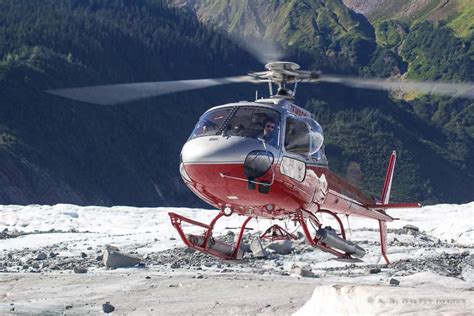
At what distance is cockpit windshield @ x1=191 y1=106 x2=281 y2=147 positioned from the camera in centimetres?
1344

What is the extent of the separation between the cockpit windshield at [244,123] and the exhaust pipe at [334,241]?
7.34ft

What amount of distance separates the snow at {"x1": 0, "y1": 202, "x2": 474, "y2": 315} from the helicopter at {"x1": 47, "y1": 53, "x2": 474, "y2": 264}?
819 mm

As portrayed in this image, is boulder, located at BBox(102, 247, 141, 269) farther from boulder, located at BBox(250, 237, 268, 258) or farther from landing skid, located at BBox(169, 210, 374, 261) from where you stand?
boulder, located at BBox(250, 237, 268, 258)

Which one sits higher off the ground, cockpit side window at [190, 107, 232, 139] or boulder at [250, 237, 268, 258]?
cockpit side window at [190, 107, 232, 139]

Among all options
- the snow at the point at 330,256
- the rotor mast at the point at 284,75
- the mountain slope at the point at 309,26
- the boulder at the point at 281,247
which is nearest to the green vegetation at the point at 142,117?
the mountain slope at the point at 309,26

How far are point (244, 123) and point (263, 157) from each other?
27.6 inches

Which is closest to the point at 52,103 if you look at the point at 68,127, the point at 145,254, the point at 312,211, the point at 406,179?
the point at 68,127

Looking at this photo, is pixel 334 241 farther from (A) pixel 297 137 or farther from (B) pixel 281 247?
(B) pixel 281 247

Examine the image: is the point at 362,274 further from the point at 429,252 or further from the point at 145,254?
the point at 145,254

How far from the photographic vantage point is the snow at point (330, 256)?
10148 millimetres

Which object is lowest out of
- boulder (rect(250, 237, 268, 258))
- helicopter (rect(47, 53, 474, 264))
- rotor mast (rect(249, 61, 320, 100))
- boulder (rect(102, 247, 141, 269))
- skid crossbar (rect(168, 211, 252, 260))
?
boulder (rect(102, 247, 141, 269))

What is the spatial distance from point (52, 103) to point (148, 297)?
57185mm

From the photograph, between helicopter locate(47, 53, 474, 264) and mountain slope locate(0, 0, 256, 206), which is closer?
helicopter locate(47, 53, 474, 264)

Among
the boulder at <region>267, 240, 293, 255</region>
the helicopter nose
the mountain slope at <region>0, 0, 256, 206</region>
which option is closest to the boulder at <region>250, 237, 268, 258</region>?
the boulder at <region>267, 240, 293, 255</region>
